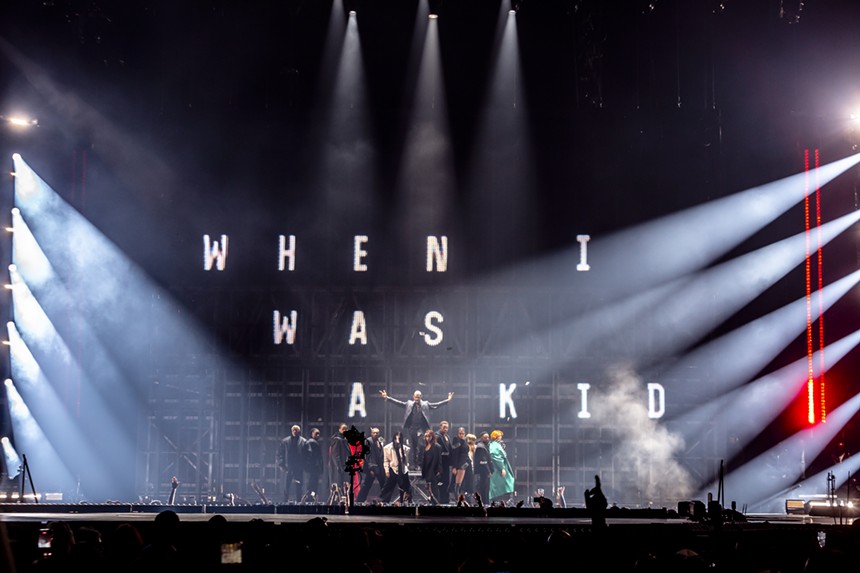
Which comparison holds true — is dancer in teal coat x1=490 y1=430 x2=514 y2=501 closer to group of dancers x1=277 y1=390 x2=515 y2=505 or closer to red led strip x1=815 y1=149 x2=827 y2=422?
group of dancers x1=277 y1=390 x2=515 y2=505

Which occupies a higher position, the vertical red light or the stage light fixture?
the stage light fixture

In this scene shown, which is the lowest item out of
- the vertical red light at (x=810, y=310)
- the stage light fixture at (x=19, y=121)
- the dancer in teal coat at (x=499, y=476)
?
the dancer in teal coat at (x=499, y=476)

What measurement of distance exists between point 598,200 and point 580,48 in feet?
14.7

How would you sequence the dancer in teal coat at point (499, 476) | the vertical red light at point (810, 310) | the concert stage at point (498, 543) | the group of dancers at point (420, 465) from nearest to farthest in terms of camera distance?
1. the concert stage at point (498, 543)
2. the group of dancers at point (420, 465)
3. the dancer in teal coat at point (499, 476)
4. the vertical red light at point (810, 310)

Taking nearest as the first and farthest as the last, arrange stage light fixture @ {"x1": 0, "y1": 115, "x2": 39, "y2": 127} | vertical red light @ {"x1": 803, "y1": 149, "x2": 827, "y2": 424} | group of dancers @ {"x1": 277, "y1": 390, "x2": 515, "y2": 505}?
group of dancers @ {"x1": 277, "y1": 390, "x2": 515, "y2": 505} → stage light fixture @ {"x1": 0, "y1": 115, "x2": 39, "y2": 127} → vertical red light @ {"x1": 803, "y1": 149, "x2": 827, "y2": 424}

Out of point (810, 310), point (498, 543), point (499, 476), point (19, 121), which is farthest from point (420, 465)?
point (19, 121)

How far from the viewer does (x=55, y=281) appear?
1114 inches

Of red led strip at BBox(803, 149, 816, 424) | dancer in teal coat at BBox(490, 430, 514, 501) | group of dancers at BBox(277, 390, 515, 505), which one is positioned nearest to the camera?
group of dancers at BBox(277, 390, 515, 505)

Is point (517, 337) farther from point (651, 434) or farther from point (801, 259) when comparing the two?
point (801, 259)

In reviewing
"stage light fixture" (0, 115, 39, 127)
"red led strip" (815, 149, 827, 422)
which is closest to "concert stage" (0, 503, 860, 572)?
"red led strip" (815, 149, 827, 422)

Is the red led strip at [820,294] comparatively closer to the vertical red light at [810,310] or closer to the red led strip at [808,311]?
the vertical red light at [810,310]

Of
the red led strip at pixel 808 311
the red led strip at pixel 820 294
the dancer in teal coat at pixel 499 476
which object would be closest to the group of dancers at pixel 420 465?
the dancer in teal coat at pixel 499 476

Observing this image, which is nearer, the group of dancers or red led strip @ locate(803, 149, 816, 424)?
the group of dancers

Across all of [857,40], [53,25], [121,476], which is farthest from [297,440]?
[857,40]
